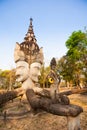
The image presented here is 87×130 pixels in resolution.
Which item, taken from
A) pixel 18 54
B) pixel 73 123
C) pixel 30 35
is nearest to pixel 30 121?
pixel 18 54

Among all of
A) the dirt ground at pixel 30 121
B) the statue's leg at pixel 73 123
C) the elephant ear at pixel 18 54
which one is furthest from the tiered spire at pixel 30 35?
the statue's leg at pixel 73 123

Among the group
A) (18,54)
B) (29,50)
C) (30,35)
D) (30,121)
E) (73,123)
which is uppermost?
(30,35)

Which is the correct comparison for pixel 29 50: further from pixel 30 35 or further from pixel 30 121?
pixel 30 121

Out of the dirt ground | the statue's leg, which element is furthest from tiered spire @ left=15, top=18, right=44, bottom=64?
the statue's leg

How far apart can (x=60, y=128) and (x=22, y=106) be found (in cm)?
301

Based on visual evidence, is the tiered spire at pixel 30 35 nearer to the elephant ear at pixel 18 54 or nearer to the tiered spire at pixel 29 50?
the tiered spire at pixel 29 50

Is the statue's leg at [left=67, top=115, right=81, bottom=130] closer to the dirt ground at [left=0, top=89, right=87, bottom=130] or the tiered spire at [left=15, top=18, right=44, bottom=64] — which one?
the dirt ground at [left=0, top=89, right=87, bottom=130]

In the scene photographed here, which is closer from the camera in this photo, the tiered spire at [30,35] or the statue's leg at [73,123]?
the statue's leg at [73,123]

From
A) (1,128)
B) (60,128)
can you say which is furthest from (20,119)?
(60,128)

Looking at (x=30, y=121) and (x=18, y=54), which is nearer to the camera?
(x=30, y=121)

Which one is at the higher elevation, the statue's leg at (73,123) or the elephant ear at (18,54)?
the elephant ear at (18,54)

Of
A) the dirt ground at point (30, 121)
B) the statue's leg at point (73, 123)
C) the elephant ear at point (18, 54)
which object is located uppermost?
the elephant ear at point (18, 54)

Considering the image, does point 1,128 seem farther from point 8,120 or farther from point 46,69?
point 46,69

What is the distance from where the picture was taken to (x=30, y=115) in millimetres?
9742
